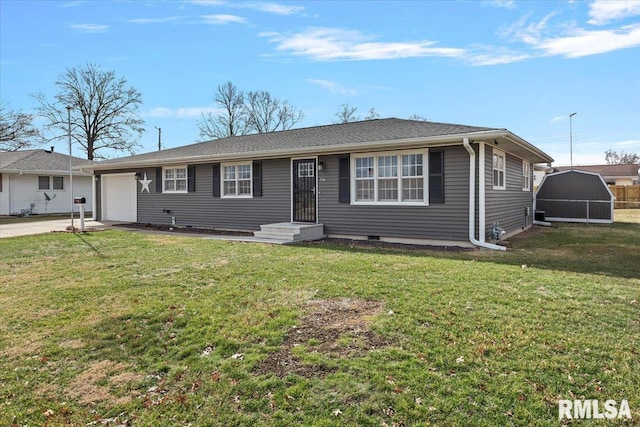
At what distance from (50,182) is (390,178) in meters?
21.4

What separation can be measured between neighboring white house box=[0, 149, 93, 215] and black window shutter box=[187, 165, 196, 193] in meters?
9.52

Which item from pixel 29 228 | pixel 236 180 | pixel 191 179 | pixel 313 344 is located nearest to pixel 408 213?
pixel 236 180

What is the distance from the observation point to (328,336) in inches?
143

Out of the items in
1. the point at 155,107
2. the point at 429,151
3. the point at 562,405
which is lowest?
the point at 562,405

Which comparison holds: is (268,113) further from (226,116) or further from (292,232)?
(292,232)

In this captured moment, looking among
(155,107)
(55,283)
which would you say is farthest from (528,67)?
(155,107)

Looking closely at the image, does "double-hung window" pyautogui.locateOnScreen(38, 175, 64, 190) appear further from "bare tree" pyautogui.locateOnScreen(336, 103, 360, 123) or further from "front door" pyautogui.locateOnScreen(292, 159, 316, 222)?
"bare tree" pyautogui.locateOnScreen(336, 103, 360, 123)

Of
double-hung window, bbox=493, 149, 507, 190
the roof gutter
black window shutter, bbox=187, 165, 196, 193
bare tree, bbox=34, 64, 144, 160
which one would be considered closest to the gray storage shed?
double-hung window, bbox=493, 149, 507, 190

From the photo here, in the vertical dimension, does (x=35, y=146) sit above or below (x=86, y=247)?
above

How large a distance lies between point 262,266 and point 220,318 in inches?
97.3

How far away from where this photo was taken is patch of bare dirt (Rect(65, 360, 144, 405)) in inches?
110

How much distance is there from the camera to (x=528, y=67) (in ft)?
51.2

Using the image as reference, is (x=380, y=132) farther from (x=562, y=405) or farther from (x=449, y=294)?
(x=562, y=405)

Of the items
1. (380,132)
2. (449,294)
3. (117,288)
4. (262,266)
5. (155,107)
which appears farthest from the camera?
(155,107)
